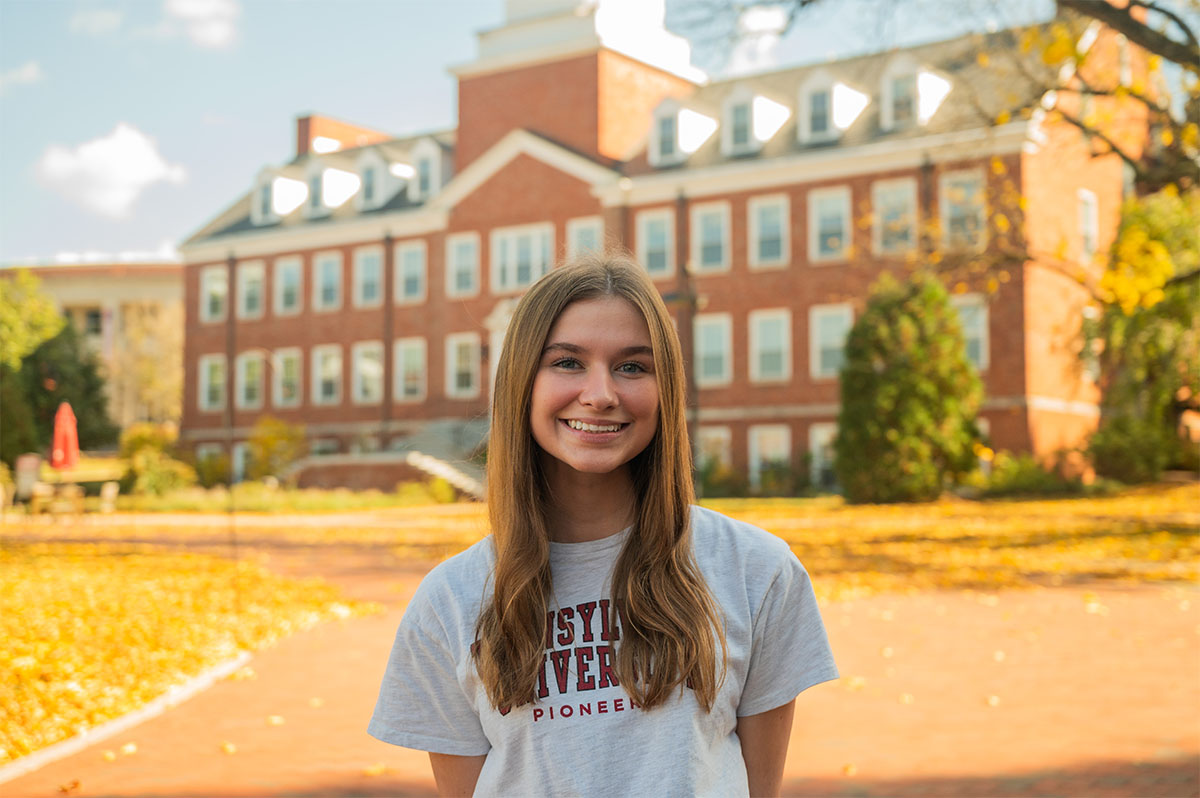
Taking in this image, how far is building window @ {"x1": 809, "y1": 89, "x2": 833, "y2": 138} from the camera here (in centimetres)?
3553

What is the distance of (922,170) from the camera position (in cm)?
3269

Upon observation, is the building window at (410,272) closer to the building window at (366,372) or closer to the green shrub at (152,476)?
the building window at (366,372)

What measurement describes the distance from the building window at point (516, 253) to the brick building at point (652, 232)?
74mm

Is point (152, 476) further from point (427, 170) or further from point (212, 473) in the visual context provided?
point (427, 170)

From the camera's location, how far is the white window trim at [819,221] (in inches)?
1336

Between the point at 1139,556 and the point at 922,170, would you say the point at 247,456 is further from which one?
the point at 1139,556

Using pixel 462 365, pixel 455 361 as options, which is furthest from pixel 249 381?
pixel 462 365

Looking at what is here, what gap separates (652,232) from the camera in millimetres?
37219

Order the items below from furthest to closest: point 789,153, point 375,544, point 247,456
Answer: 1. point 247,456
2. point 789,153
3. point 375,544

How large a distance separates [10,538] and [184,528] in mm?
4254

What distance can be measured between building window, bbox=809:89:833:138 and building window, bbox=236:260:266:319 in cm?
2046

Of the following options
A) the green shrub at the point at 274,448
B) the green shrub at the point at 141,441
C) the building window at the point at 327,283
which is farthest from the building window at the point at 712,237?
the green shrub at the point at 141,441

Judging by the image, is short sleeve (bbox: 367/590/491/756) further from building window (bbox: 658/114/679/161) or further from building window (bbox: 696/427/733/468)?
building window (bbox: 658/114/679/161)

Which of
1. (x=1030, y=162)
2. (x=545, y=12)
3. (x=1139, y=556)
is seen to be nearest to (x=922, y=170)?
(x=1030, y=162)
